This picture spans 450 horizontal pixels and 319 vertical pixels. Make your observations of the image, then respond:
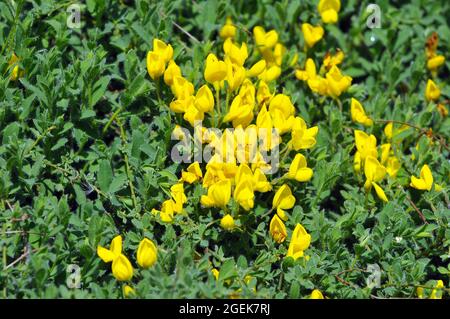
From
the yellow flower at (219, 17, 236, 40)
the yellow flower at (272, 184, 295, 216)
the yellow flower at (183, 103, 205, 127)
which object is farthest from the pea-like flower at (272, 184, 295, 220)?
the yellow flower at (219, 17, 236, 40)

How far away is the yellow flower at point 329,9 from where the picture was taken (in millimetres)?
3205

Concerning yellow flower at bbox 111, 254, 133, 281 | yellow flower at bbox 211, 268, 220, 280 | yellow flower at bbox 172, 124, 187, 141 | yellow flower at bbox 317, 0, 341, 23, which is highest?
Answer: yellow flower at bbox 317, 0, 341, 23

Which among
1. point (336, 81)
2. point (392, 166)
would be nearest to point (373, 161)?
point (392, 166)

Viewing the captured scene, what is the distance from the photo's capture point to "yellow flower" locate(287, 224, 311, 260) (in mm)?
2480

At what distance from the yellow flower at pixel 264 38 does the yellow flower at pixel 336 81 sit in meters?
0.24

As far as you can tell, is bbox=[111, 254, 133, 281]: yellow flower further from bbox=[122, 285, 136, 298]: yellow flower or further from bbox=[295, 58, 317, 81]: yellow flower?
bbox=[295, 58, 317, 81]: yellow flower

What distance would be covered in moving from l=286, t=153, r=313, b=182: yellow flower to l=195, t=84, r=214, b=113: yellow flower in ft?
1.07

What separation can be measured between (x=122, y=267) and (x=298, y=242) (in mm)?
546

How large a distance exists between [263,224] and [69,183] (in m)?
0.64

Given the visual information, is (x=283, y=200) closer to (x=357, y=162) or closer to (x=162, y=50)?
(x=357, y=162)

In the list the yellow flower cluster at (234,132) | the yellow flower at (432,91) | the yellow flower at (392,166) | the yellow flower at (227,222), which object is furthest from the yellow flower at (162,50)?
the yellow flower at (432,91)

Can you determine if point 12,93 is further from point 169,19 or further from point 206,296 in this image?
point 206,296

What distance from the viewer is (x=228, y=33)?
123 inches
